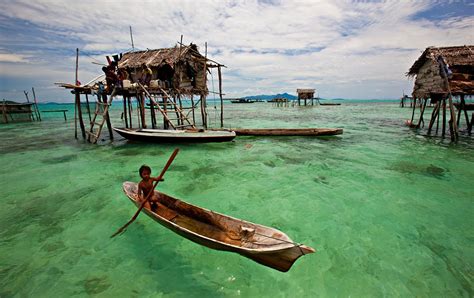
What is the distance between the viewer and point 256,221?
5762 millimetres

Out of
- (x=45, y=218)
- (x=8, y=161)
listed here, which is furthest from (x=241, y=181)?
(x=8, y=161)

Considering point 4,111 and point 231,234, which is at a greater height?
point 4,111

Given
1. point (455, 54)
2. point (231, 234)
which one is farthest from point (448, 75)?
point (231, 234)

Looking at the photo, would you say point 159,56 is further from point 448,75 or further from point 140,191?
point 448,75

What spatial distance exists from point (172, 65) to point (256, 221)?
12428 mm

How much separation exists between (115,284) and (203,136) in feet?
30.0

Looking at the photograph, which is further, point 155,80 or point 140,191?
point 155,80

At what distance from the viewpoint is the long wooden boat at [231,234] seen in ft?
9.57

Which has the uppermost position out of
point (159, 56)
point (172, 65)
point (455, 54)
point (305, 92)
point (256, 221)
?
point (159, 56)

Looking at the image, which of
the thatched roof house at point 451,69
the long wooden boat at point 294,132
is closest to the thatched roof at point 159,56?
the long wooden boat at point 294,132

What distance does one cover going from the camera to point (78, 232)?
17.5 feet

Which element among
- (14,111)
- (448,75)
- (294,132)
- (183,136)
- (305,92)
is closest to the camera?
(448,75)

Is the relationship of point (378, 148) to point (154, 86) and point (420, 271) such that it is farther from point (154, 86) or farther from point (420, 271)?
point (154, 86)

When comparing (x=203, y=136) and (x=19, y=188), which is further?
(x=203, y=136)
